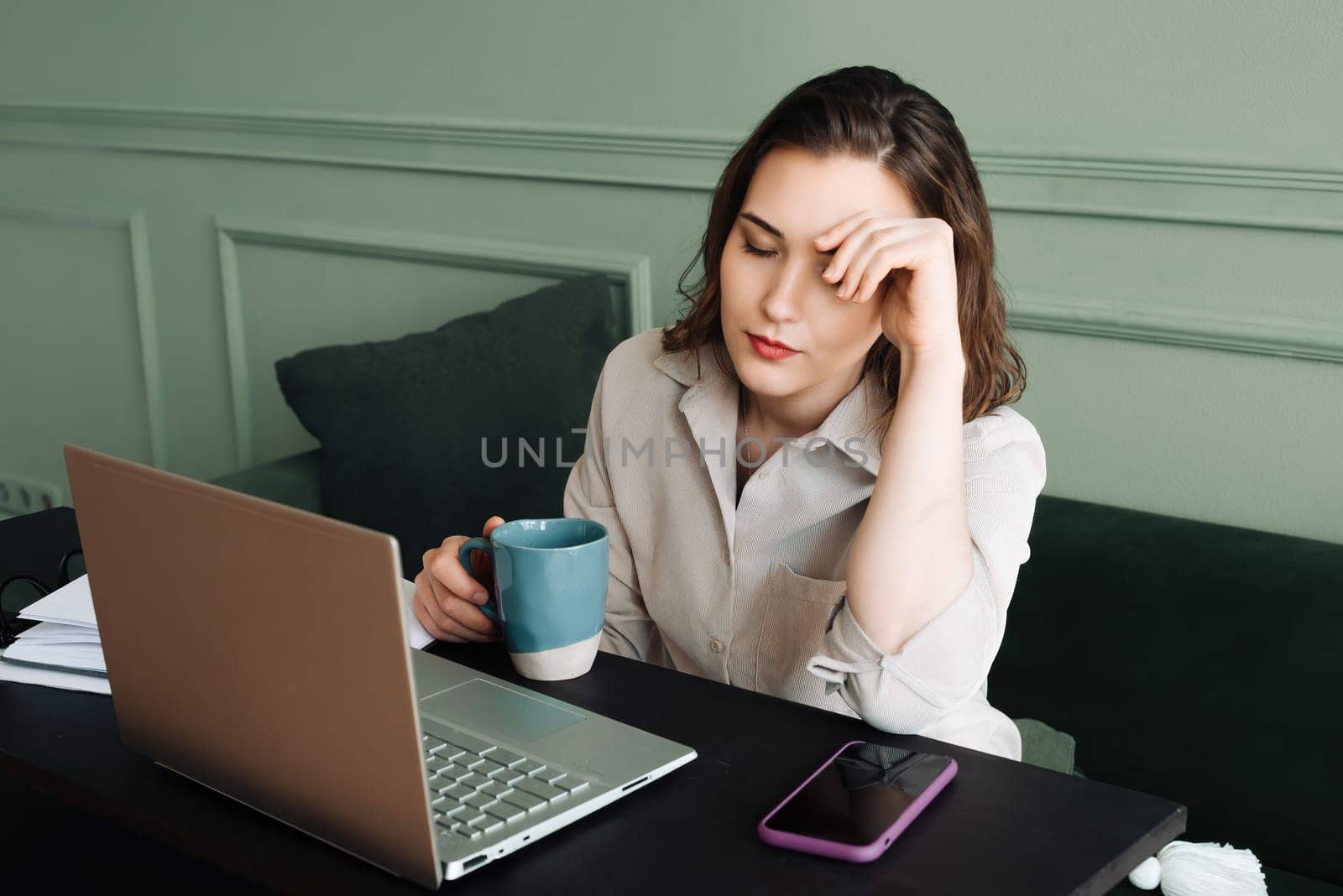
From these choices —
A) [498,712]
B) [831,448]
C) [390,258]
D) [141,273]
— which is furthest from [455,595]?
[141,273]

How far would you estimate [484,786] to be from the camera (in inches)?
32.1

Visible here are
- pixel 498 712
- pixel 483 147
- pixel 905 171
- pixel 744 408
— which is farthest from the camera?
pixel 483 147

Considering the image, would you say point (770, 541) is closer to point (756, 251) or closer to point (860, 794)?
point (756, 251)

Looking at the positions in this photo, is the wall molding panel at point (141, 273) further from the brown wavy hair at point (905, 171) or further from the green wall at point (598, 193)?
the brown wavy hair at point (905, 171)

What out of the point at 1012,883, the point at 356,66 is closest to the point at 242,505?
the point at 1012,883

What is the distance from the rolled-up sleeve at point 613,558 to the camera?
1371 millimetres

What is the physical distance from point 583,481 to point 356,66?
1388 mm

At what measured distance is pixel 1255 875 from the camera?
1.38m

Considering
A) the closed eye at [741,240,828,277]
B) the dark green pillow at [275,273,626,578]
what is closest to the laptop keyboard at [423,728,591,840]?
the closed eye at [741,240,828,277]

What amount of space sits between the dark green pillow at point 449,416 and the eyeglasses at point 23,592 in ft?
2.31

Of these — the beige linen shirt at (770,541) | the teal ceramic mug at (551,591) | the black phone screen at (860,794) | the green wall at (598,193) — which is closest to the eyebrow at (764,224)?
the beige linen shirt at (770,541)

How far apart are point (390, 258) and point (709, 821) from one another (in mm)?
1941

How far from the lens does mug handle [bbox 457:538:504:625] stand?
1.04 meters

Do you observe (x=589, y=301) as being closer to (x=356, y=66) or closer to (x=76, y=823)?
(x=356, y=66)
